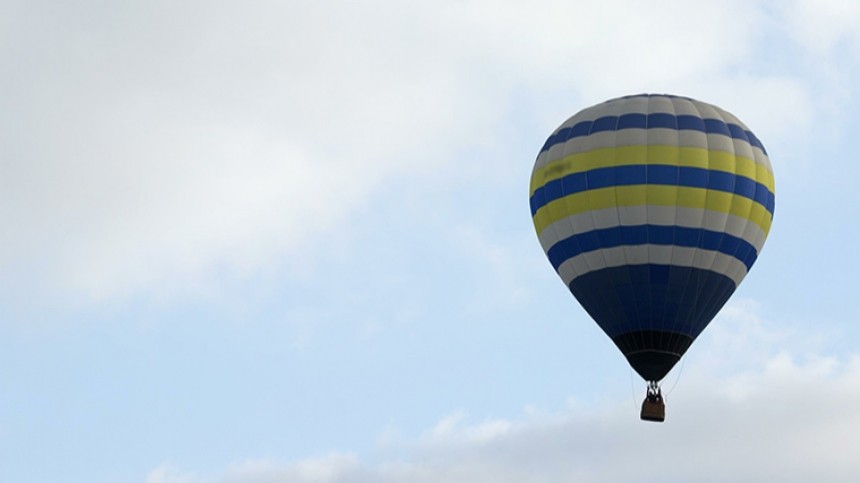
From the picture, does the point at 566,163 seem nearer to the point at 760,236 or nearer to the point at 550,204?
the point at 550,204

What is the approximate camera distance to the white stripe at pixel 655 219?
233 feet

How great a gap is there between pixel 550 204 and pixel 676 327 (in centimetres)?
491

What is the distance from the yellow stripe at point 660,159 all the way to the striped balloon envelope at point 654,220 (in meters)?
0.03

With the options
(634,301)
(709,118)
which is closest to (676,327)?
(634,301)

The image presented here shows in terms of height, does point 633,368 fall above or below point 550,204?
below

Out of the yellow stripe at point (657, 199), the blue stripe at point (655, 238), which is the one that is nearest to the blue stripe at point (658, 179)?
the yellow stripe at point (657, 199)

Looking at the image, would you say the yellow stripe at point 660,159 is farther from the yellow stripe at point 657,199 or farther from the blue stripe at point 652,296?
the blue stripe at point 652,296

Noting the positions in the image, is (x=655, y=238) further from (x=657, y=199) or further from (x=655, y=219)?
(x=657, y=199)

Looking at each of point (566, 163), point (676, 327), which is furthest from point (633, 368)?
point (566, 163)

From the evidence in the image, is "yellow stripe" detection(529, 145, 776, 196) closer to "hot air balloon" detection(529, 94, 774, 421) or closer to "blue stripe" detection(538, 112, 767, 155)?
"hot air balloon" detection(529, 94, 774, 421)

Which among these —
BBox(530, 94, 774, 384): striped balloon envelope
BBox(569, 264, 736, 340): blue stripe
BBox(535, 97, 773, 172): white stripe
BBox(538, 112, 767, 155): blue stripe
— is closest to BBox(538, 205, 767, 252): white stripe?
BBox(530, 94, 774, 384): striped balloon envelope

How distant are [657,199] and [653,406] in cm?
562

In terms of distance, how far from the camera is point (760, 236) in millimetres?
72688

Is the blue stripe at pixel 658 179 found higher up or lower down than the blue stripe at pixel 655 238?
higher up
